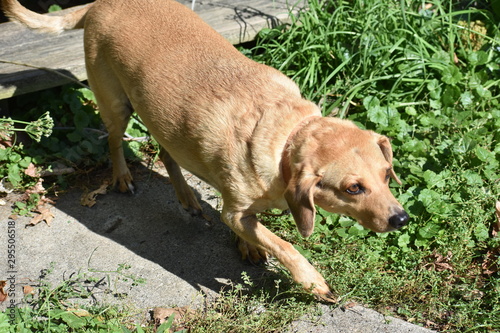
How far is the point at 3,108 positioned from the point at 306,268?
3.33 metres

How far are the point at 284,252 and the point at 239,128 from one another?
2.71ft

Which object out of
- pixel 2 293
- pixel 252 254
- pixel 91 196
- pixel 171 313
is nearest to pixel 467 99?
pixel 252 254

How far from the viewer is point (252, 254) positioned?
4359 millimetres

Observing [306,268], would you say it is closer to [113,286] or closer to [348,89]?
[113,286]

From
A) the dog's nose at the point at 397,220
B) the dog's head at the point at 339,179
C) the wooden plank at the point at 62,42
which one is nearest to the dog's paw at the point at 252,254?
the dog's head at the point at 339,179

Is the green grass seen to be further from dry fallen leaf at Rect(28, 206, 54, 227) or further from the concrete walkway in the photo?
dry fallen leaf at Rect(28, 206, 54, 227)

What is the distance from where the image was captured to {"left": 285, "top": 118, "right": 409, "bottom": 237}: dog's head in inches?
134

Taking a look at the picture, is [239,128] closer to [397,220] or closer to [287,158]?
[287,158]

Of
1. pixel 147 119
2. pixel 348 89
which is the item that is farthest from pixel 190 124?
pixel 348 89

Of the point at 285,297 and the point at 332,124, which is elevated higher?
the point at 332,124

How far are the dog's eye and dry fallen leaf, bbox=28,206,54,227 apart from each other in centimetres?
256

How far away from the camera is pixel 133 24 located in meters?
4.34

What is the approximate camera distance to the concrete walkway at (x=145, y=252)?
3.99m

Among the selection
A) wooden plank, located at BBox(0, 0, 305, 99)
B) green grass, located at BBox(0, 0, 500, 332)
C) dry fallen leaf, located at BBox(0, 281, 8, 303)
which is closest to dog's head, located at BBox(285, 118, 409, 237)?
green grass, located at BBox(0, 0, 500, 332)
